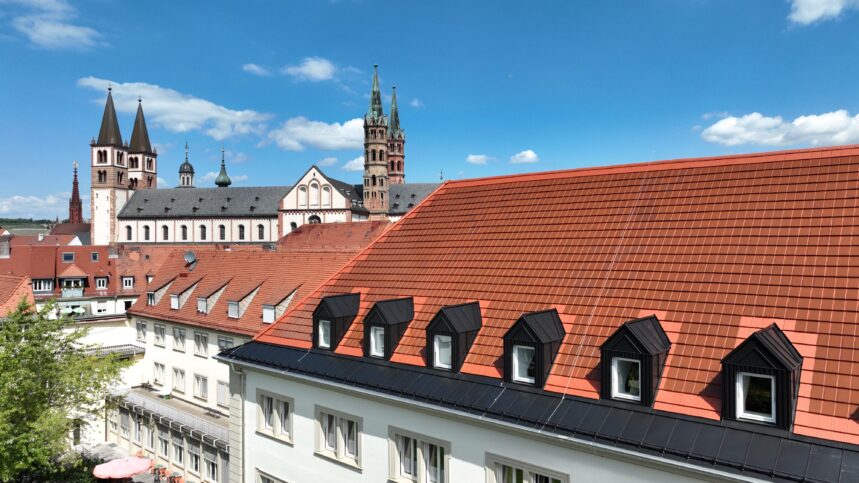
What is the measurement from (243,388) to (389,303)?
601 cm

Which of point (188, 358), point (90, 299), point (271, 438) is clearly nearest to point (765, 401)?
point (271, 438)

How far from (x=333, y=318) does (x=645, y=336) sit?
27.0ft

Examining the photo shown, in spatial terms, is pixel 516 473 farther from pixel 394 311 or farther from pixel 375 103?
pixel 375 103

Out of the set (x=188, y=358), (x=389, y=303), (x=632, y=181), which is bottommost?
(x=188, y=358)

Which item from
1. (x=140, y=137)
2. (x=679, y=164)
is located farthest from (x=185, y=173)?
(x=679, y=164)

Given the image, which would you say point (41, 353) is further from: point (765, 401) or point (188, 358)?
point (765, 401)

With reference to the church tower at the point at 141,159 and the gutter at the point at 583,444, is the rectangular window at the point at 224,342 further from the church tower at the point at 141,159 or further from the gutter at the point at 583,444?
the church tower at the point at 141,159

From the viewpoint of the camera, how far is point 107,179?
352 ft

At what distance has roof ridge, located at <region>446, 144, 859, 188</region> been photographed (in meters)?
12.4

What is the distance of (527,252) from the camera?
48.1ft

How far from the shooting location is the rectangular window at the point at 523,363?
11.9 meters

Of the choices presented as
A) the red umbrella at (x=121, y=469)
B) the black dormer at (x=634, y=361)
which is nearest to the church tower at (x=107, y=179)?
the red umbrella at (x=121, y=469)

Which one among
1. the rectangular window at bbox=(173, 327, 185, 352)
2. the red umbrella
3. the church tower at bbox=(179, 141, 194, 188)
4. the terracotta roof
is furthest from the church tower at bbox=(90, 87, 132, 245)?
the red umbrella

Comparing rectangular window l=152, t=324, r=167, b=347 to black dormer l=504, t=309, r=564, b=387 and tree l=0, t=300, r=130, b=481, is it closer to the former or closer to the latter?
tree l=0, t=300, r=130, b=481
